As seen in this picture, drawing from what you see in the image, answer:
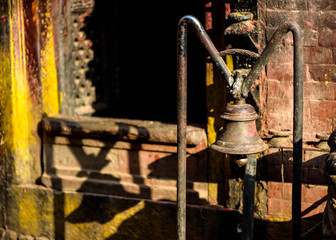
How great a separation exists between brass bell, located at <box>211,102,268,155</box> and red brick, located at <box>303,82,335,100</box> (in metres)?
1.03

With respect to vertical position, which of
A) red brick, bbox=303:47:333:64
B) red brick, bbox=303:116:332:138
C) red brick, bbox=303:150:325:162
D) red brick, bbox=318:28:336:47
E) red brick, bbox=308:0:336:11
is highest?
red brick, bbox=308:0:336:11

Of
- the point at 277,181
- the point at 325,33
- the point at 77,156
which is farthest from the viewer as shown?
the point at 77,156

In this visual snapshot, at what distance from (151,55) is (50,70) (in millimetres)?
2286

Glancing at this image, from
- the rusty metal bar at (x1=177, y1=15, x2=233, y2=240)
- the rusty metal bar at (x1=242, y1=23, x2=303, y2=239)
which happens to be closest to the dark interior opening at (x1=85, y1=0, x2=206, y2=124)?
the rusty metal bar at (x1=177, y1=15, x2=233, y2=240)

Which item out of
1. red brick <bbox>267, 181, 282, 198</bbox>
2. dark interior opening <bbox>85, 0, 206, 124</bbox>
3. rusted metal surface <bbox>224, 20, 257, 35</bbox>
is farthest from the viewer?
dark interior opening <bbox>85, 0, 206, 124</bbox>

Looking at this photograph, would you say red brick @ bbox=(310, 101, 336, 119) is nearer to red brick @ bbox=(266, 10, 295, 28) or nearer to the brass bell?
red brick @ bbox=(266, 10, 295, 28)

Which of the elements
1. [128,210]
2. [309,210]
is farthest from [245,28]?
[128,210]

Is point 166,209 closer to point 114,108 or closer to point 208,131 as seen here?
point 208,131

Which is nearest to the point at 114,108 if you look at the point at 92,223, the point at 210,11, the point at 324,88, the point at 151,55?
the point at 151,55

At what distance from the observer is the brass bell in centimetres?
314

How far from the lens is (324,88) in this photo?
13.3 feet

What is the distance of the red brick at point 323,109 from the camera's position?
406 cm

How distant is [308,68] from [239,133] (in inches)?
→ 45.9

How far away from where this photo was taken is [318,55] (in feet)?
13.2
